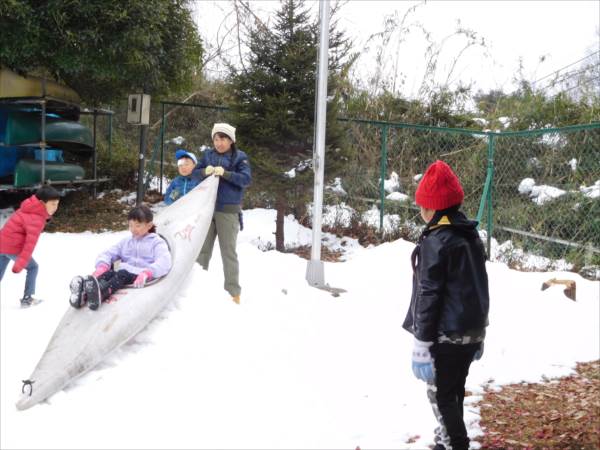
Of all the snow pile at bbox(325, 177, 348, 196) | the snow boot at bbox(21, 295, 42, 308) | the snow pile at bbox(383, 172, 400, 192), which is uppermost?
the snow pile at bbox(383, 172, 400, 192)

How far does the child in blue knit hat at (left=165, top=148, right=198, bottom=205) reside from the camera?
19.0 feet

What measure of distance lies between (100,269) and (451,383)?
2.86 meters

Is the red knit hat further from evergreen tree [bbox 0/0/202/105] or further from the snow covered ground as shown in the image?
evergreen tree [bbox 0/0/202/105]

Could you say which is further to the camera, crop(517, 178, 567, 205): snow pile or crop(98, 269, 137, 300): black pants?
crop(517, 178, 567, 205): snow pile

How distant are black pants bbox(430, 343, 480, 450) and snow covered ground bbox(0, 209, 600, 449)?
1.58ft

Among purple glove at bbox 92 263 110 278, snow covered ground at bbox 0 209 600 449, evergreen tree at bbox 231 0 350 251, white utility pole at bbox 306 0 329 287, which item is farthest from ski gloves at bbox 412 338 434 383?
evergreen tree at bbox 231 0 350 251

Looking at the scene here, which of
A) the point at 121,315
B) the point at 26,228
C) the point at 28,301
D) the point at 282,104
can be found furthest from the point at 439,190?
the point at 282,104

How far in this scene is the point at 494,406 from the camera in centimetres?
399

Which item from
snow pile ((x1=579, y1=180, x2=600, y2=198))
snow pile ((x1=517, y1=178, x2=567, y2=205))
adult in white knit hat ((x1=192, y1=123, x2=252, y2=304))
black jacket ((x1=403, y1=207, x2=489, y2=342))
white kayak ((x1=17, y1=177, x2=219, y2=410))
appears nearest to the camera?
black jacket ((x1=403, y1=207, x2=489, y2=342))

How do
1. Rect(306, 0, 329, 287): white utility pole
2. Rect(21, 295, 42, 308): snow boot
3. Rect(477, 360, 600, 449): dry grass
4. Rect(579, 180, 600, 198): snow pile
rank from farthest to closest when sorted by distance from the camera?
1. Rect(579, 180, 600, 198): snow pile
2. Rect(306, 0, 329, 287): white utility pole
3. Rect(21, 295, 42, 308): snow boot
4. Rect(477, 360, 600, 449): dry grass

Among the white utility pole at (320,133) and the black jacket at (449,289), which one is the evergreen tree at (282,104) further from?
the black jacket at (449,289)

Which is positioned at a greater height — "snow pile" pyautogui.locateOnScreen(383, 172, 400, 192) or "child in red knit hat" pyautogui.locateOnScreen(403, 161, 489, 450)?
"snow pile" pyautogui.locateOnScreen(383, 172, 400, 192)

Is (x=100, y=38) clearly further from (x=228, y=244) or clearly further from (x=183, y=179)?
(x=228, y=244)

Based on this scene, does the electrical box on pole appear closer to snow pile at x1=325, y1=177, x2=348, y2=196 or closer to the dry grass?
snow pile at x1=325, y1=177, x2=348, y2=196
